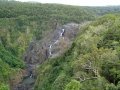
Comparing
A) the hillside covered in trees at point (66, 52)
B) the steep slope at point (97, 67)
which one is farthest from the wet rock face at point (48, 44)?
the steep slope at point (97, 67)

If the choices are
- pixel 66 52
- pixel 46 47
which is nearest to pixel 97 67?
pixel 66 52

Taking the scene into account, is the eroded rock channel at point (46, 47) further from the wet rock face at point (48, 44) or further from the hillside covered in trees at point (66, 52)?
the hillside covered in trees at point (66, 52)

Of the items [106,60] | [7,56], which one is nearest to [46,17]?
[7,56]

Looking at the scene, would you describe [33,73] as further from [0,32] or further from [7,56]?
[0,32]

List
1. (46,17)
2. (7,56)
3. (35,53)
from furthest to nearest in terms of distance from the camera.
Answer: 1. (46,17)
2. (35,53)
3. (7,56)

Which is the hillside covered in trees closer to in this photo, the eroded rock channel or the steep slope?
the steep slope

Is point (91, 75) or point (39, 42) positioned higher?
point (91, 75)

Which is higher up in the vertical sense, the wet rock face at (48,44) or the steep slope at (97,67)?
the steep slope at (97,67)
